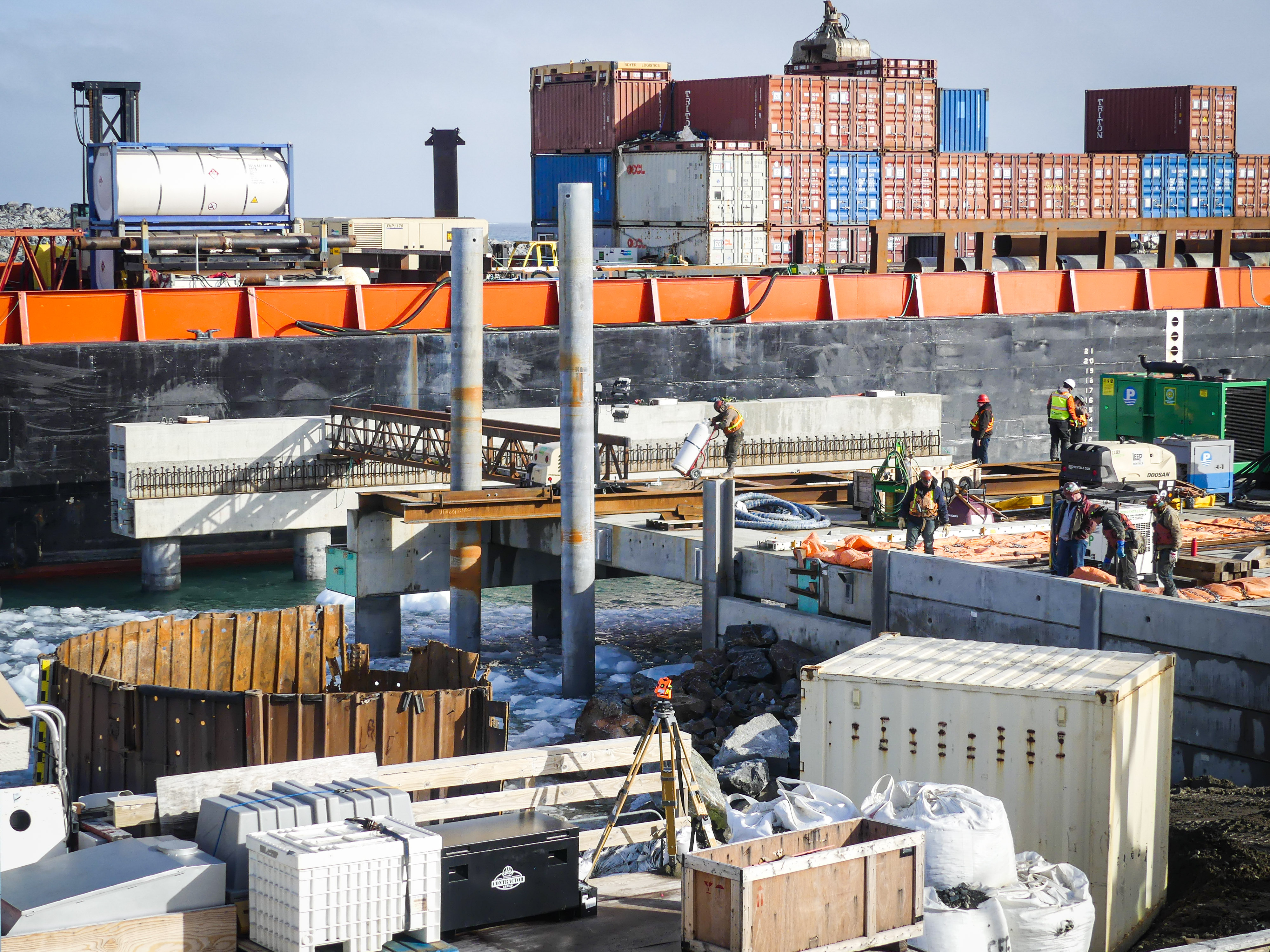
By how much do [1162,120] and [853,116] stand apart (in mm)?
15293

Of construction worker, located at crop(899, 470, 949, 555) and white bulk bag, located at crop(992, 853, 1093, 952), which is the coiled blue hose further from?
white bulk bag, located at crop(992, 853, 1093, 952)

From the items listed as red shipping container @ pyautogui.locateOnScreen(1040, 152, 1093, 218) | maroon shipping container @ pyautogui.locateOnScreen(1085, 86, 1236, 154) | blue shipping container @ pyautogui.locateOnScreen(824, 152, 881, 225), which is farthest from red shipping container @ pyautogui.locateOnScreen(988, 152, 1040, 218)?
maroon shipping container @ pyautogui.locateOnScreen(1085, 86, 1236, 154)

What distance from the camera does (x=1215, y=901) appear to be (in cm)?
1049

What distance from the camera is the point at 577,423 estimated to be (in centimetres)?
1805

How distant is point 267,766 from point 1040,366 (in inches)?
1105

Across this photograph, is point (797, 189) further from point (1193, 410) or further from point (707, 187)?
point (1193, 410)

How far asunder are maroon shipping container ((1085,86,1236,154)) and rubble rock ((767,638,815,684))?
44.1 metres

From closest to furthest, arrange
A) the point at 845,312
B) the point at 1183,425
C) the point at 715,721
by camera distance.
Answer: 1. the point at 715,721
2. the point at 1183,425
3. the point at 845,312

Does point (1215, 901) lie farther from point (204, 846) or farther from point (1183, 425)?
point (1183, 425)

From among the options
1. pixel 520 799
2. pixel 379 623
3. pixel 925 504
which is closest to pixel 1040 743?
pixel 520 799

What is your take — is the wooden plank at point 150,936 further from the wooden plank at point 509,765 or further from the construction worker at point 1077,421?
the construction worker at point 1077,421

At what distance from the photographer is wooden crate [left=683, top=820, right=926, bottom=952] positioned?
768cm

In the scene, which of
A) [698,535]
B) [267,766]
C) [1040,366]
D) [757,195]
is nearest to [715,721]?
[698,535]

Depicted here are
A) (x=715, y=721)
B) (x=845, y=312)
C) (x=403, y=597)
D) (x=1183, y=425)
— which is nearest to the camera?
(x=715, y=721)
